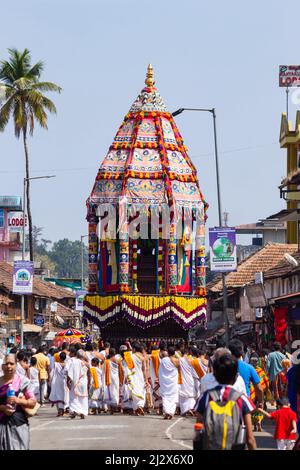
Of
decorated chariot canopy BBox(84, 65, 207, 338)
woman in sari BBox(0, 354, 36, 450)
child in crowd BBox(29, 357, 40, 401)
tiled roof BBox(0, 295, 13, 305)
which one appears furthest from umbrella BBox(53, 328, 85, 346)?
woman in sari BBox(0, 354, 36, 450)

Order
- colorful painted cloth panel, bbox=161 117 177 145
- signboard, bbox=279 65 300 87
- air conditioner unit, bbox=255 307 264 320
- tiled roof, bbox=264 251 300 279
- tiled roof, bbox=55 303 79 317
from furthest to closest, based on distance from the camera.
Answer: tiled roof, bbox=55 303 79 317 < signboard, bbox=279 65 300 87 < air conditioner unit, bbox=255 307 264 320 < colorful painted cloth panel, bbox=161 117 177 145 < tiled roof, bbox=264 251 300 279

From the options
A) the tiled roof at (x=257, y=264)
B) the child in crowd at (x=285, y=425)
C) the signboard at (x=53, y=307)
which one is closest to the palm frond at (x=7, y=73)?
the tiled roof at (x=257, y=264)

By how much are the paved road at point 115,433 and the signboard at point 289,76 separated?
112ft

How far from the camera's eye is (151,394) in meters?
28.1

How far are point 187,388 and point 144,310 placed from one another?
537 inches

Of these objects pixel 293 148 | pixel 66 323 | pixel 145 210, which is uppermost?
pixel 293 148

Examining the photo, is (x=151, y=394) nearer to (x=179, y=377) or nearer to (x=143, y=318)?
(x=179, y=377)

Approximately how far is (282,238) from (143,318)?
147ft

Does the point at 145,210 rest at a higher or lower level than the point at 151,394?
higher

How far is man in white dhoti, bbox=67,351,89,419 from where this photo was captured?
2584cm

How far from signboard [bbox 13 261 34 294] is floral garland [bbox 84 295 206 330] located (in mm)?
4564

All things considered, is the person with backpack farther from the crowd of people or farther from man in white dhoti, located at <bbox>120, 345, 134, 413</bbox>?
man in white dhoti, located at <bbox>120, 345, 134, 413</bbox>

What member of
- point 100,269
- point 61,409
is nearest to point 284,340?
point 100,269
